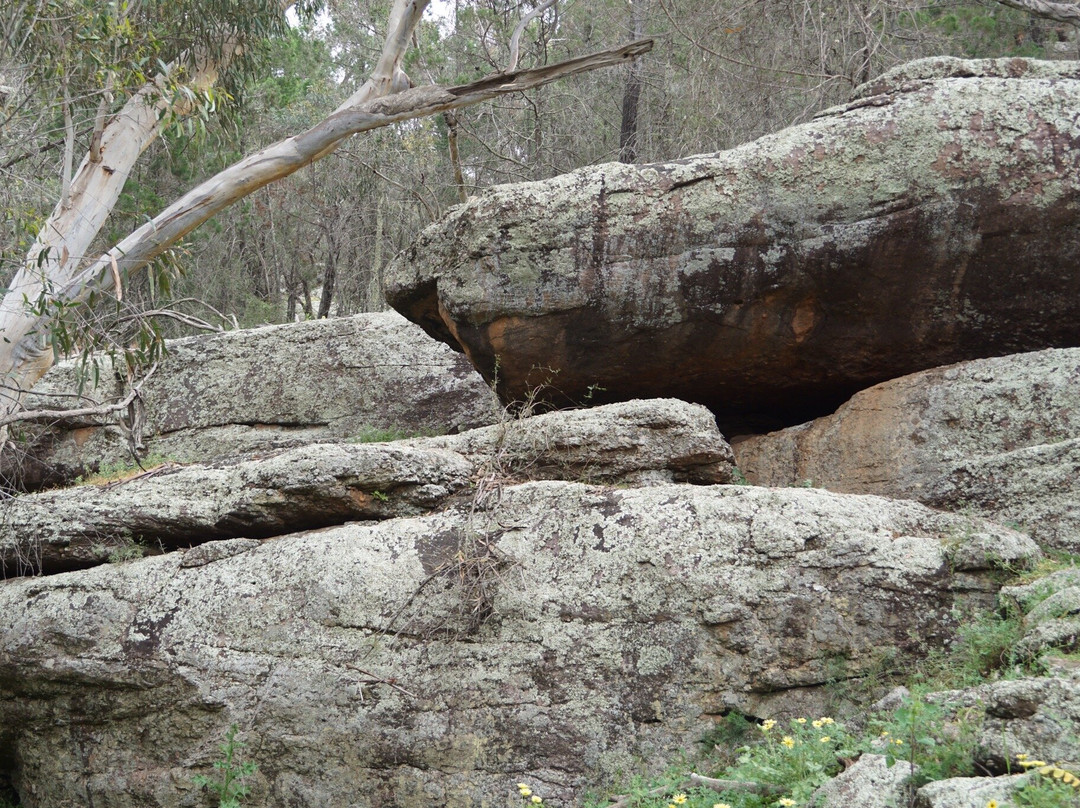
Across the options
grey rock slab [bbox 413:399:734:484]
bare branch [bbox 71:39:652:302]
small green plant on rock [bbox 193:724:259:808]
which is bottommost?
small green plant on rock [bbox 193:724:259:808]

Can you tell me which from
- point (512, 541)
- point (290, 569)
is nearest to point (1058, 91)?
point (512, 541)

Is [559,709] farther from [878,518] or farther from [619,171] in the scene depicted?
[619,171]

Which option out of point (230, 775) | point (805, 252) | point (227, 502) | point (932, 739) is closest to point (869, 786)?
point (932, 739)

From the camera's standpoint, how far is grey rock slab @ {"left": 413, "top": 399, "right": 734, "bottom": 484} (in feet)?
20.7

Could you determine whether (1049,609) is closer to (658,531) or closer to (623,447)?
(658,531)

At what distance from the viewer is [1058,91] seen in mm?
6691

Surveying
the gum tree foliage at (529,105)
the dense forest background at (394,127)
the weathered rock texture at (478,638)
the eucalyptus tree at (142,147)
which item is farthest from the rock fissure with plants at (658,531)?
the gum tree foliage at (529,105)

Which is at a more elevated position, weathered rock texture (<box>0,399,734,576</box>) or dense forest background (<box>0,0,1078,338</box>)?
dense forest background (<box>0,0,1078,338</box>)

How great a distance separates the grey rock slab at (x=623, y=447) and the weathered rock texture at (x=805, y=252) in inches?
32.7

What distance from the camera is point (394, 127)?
58.9ft

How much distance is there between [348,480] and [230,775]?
1.67 m

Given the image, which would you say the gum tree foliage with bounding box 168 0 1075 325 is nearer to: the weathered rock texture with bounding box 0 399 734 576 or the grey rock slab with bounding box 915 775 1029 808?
the weathered rock texture with bounding box 0 399 734 576

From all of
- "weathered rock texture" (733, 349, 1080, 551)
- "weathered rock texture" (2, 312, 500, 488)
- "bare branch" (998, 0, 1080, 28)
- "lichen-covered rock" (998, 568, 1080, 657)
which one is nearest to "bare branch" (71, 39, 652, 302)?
"weathered rock texture" (2, 312, 500, 488)

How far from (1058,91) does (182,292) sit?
1504 cm
